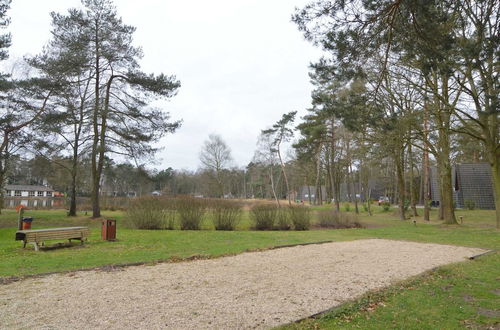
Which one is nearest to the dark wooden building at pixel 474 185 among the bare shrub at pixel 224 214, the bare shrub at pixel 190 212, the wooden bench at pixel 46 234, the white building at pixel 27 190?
the bare shrub at pixel 224 214

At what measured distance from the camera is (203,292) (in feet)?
18.1

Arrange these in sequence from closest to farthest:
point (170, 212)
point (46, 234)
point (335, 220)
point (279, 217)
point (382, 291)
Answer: point (382, 291) → point (46, 234) → point (170, 212) → point (279, 217) → point (335, 220)

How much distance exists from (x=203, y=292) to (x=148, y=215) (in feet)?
37.5

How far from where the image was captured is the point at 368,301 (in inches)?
201

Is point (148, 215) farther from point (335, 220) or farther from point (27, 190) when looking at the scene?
point (27, 190)

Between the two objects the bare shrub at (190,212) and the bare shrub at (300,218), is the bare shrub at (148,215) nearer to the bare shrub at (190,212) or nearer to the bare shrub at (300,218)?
the bare shrub at (190,212)

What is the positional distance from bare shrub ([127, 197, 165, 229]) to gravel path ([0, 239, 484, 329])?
813 cm

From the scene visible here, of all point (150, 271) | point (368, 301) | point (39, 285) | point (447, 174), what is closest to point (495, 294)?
point (368, 301)

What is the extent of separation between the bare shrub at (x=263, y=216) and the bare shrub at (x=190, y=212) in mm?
2591

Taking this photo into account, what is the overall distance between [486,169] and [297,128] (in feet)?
63.9

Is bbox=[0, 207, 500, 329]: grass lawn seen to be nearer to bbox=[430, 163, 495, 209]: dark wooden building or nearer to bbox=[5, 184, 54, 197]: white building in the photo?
bbox=[430, 163, 495, 209]: dark wooden building

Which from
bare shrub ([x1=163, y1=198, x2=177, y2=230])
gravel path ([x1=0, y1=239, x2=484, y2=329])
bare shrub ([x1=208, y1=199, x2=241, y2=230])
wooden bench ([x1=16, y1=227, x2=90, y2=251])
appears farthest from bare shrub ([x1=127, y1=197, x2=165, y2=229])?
gravel path ([x1=0, y1=239, x2=484, y2=329])

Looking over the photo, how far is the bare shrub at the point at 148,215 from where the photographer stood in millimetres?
16203

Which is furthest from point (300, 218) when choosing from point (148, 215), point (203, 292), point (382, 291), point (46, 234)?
point (203, 292)
